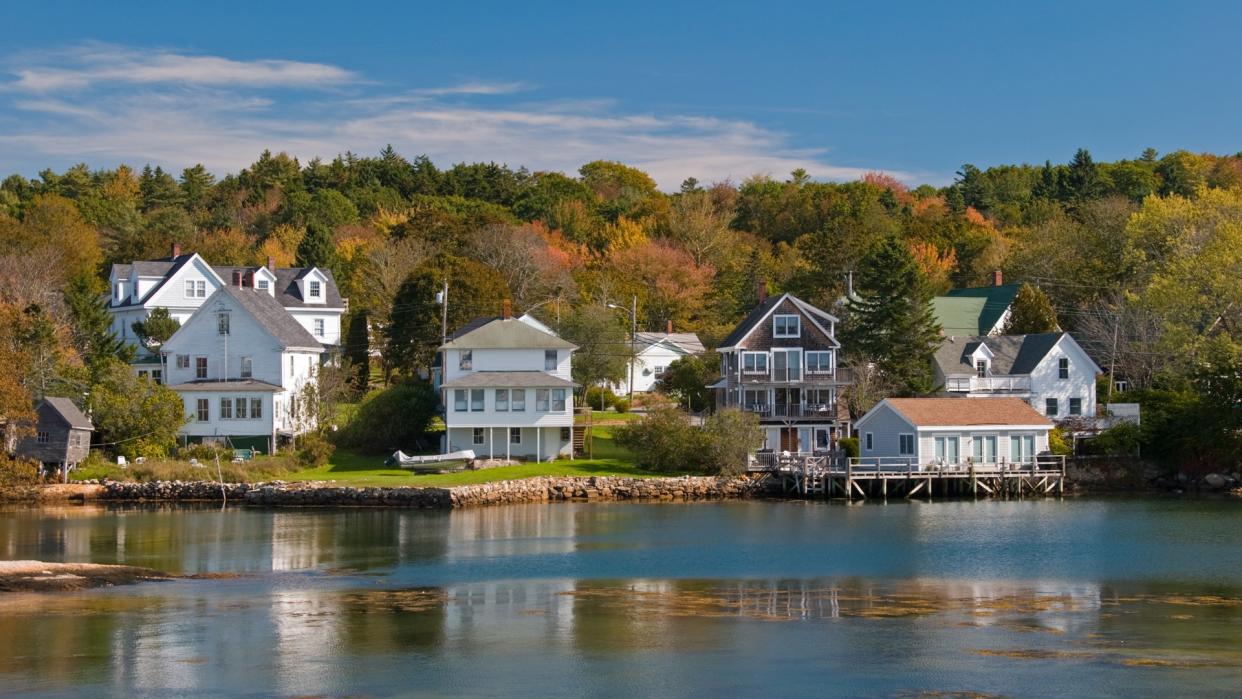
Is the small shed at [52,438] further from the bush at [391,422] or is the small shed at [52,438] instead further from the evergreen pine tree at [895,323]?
the evergreen pine tree at [895,323]

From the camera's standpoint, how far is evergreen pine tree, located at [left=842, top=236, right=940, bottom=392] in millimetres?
79875

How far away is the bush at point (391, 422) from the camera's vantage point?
74500mm

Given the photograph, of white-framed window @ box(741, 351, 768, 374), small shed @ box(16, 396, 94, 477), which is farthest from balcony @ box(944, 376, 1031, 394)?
small shed @ box(16, 396, 94, 477)

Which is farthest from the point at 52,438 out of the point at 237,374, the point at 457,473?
the point at 457,473

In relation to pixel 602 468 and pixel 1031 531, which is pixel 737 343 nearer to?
pixel 602 468

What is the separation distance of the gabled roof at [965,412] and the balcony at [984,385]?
7.26 metres

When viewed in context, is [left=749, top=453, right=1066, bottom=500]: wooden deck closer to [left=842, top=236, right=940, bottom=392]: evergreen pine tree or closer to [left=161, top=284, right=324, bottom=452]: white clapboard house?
[left=842, top=236, right=940, bottom=392]: evergreen pine tree

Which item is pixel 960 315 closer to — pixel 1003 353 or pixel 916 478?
pixel 1003 353

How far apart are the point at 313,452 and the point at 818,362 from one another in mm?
27150

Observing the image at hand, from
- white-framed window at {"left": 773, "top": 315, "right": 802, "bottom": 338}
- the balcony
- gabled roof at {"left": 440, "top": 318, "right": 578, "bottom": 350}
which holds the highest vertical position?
white-framed window at {"left": 773, "top": 315, "right": 802, "bottom": 338}

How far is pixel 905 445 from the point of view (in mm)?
70250

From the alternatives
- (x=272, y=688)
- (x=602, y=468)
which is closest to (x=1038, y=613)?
(x=272, y=688)

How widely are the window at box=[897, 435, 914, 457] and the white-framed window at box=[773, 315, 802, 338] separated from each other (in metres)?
10.8

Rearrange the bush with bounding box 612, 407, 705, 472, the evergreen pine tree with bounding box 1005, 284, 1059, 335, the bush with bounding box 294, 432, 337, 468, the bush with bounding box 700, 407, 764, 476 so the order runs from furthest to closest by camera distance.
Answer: the evergreen pine tree with bounding box 1005, 284, 1059, 335
the bush with bounding box 294, 432, 337, 468
the bush with bounding box 612, 407, 705, 472
the bush with bounding box 700, 407, 764, 476
